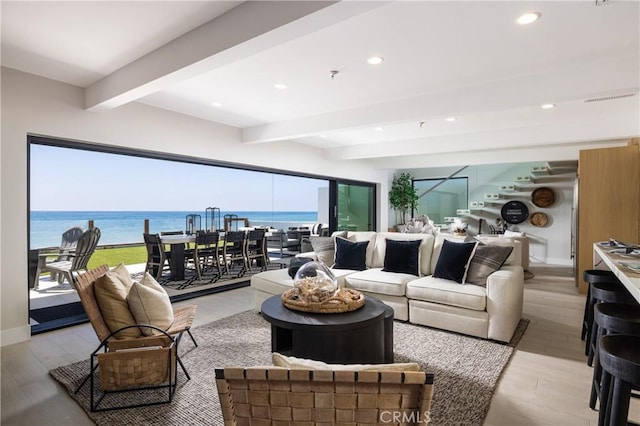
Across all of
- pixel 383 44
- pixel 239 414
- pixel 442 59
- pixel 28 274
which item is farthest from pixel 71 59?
pixel 239 414

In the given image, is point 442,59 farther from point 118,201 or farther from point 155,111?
point 118,201

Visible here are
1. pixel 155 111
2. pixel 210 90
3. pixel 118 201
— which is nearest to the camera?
pixel 210 90

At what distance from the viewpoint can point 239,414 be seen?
98 centimetres

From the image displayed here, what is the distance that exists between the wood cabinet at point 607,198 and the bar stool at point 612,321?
337 cm

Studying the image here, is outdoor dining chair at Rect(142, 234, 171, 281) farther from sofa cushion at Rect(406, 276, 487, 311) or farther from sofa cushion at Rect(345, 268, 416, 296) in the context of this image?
sofa cushion at Rect(406, 276, 487, 311)

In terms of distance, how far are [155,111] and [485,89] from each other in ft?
13.1

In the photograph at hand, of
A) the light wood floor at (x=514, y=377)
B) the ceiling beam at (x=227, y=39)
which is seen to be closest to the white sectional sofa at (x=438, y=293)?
the light wood floor at (x=514, y=377)

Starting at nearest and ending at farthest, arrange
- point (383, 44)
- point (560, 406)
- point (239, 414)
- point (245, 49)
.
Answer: point (239, 414)
point (560, 406)
point (245, 49)
point (383, 44)

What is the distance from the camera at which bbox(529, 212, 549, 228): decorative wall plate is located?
876cm

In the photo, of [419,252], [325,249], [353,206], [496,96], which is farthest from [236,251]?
[496,96]

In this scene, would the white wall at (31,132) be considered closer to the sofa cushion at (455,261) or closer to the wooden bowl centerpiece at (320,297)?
the wooden bowl centerpiece at (320,297)

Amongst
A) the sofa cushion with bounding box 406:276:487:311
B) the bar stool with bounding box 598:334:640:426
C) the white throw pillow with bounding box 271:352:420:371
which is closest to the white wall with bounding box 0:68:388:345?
the sofa cushion with bounding box 406:276:487:311

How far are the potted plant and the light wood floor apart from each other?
6247mm

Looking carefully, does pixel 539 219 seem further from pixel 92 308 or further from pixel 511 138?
pixel 92 308
